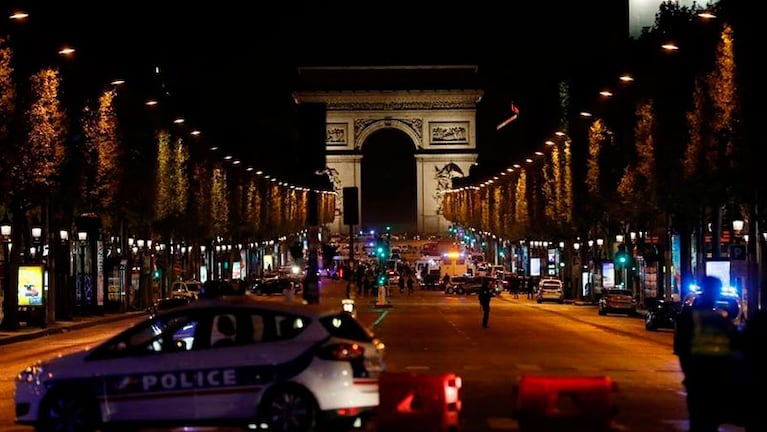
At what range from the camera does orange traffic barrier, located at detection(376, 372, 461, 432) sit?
1652 cm

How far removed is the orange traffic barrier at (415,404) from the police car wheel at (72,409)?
3474mm

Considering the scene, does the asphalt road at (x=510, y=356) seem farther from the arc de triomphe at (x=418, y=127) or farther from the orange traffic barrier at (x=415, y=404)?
the arc de triomphe at (x=418, y=127)

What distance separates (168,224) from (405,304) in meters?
13.9

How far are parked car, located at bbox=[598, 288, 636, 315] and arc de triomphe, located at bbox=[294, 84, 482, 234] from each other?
127715 mm

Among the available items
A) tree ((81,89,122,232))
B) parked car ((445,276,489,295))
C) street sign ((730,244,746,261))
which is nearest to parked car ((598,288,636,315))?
street sign ((730,244,746,261))

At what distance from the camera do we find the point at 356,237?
616 ft

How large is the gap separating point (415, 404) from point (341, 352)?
4.17 feet

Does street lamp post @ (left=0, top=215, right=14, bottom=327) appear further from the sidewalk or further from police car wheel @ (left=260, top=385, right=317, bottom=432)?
police car wheel @ (left=260, top=385, right=317, bottom=432)

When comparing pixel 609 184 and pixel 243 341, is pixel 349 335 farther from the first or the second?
pixel 609 184

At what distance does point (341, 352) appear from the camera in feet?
57.6

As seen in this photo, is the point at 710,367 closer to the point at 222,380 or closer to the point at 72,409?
the point at 222,380

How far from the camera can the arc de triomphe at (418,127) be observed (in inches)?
7648

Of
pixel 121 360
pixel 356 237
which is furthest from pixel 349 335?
pixel 356 237

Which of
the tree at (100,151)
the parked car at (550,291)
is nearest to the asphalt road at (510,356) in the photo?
the tree at (100,151)
